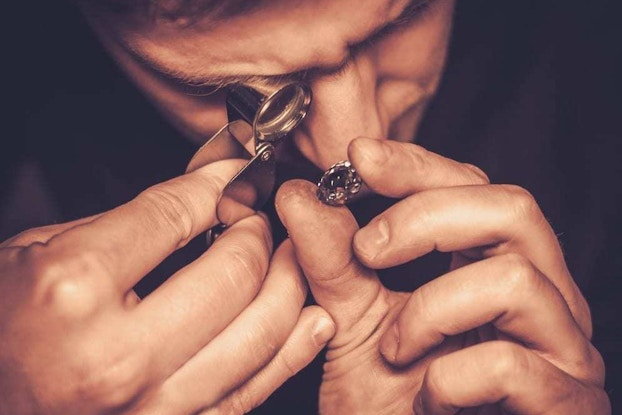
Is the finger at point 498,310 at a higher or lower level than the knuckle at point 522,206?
lower

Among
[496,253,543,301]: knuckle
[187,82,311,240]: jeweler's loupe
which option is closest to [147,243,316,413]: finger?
[187,82,311,240]: jeweler's loupe

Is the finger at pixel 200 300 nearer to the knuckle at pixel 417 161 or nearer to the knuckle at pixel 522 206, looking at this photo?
the knuckle at pixel 417 161

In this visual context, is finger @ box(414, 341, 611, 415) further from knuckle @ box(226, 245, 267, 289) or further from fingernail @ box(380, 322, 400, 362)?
knuckle @ box(226, 245, 267, 289)

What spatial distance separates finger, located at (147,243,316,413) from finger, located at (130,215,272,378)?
2 centimetres

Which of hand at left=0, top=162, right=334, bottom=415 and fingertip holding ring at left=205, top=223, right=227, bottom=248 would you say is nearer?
hand at left=0, top=162, right=334, bottom=415

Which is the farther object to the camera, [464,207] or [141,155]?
[141,155]

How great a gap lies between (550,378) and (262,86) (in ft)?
2.37

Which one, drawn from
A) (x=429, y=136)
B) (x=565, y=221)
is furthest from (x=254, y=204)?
(x=565, y=221)

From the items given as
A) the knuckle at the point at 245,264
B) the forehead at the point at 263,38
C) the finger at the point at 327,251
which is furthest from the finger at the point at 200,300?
the forehead at the point at 263,38

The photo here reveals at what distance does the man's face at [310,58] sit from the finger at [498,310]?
0.35 metres

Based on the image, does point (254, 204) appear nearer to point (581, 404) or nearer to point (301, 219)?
point (301, 219)

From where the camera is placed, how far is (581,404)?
3.29 feet

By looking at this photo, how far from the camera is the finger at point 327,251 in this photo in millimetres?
935

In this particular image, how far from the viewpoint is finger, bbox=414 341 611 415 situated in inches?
37.1
